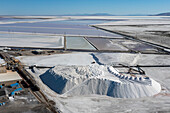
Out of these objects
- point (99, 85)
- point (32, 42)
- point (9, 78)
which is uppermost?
point (32, 42)

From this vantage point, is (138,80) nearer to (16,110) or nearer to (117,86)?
(117,86)

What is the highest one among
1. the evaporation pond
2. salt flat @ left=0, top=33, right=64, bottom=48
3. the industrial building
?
salt flat @ left=0, top=33, right=64, bottom=48

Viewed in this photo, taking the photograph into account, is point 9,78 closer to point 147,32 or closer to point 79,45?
point 79,45

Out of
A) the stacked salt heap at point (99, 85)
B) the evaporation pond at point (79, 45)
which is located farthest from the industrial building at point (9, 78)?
the evaporation pond at point (79, 45)

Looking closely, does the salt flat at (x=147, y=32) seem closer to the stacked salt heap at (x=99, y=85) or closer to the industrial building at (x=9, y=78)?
the stacked salt heap at (x=99, y=85)

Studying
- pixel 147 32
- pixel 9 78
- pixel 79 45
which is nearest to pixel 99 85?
pixel 9 78

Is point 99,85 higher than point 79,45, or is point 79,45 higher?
point 99,85

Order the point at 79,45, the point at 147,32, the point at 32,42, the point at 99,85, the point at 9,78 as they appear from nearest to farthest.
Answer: the point at 99,85 < the point at 9,78 < the point at 79,45 < the point at 32,42 < the point at 147,32

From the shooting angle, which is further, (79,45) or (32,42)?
(32,42)

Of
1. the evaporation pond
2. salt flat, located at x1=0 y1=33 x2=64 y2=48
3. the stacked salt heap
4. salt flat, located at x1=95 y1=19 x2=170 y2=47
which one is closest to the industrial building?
the stacked salt heap

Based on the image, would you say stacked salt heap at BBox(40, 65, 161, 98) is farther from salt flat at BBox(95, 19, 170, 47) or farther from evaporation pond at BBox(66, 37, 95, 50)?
salt flat at BBox(95, 19, 170, 47)
